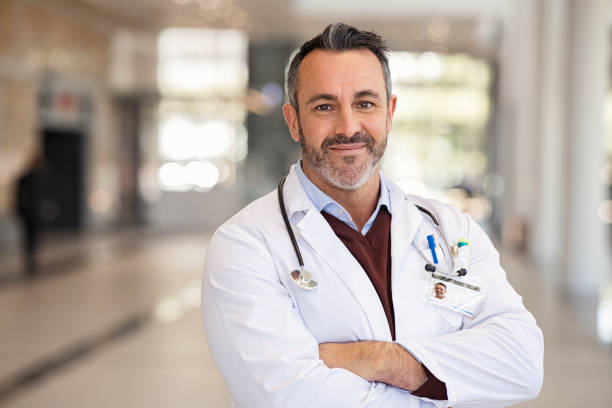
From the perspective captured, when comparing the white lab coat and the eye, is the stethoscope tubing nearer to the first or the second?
the white lab coat

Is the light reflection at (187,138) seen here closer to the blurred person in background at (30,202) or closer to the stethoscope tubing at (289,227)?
the blurred person in background at (30,202)

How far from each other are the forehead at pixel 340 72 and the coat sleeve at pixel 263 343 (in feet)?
1.41

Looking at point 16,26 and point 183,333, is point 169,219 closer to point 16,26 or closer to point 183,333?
point 16,26

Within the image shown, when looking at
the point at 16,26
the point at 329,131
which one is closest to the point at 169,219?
the point at 16,26

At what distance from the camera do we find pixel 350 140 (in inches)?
79.0

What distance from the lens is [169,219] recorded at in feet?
74.8

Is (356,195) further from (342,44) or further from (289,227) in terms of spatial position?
(342,44)

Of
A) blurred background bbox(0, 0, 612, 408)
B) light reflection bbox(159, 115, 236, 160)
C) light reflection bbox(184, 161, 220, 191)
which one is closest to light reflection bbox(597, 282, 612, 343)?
blurred background bbox(0, 0, 612, 408)

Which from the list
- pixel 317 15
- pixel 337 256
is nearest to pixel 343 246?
pixel 337 256

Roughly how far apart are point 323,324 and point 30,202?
10913 mm

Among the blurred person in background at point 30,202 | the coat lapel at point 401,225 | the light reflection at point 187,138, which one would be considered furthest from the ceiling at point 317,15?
the coat lapel at point 401,225

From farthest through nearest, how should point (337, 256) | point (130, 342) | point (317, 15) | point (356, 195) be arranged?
point (317, 15), point (130, 342), point (356, 195), point (337, 256)

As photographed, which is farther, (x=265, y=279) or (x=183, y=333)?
(x=183, y=333)

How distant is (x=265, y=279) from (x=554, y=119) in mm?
14130
